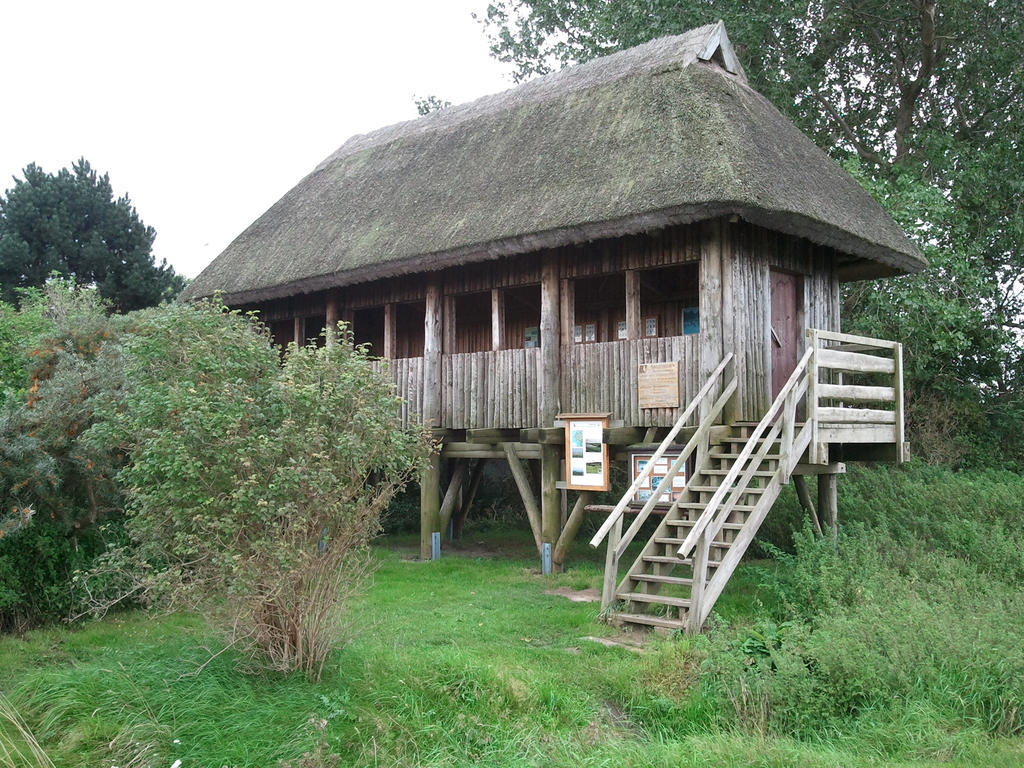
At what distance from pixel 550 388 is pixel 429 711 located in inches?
242

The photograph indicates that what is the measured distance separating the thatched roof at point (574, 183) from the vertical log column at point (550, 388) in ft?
2.57

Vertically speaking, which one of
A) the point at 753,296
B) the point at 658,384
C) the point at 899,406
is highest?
the point at 753,296

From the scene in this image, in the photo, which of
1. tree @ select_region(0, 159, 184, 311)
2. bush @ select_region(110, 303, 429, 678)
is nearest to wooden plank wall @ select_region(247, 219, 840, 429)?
bush @ select_region(110, 303, 429, 678)

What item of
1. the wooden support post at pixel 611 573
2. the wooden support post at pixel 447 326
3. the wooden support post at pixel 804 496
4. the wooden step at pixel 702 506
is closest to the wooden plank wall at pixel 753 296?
the wooden step at pixel 702 506

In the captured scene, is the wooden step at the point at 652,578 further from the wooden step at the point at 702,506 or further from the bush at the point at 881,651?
the bush at the point at 881,651

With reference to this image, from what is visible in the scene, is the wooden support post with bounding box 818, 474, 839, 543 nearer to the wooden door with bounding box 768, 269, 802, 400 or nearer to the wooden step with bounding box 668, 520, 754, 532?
the wooden door with bounding box 768, 269, 802, 400

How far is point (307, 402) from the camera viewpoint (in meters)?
5.93

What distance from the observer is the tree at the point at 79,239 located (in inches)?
829

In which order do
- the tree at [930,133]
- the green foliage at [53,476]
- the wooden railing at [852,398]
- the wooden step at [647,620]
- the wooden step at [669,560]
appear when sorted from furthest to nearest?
the tree at [930,133] → the wooden railing at [852,398] → the wooden step at [669,560] → the green foliage at [53,476] → the wooden step at [647,620]

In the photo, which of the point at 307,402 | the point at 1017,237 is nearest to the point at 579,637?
the point at 307,402

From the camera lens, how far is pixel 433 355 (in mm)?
13016

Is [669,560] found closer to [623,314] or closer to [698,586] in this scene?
[698,586]

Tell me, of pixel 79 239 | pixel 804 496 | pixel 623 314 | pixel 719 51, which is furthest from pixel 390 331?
pixel 79 239

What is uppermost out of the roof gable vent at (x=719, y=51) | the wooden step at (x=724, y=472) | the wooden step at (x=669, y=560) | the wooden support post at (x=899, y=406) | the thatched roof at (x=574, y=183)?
the roof gable vent at (x=719, y=51)
